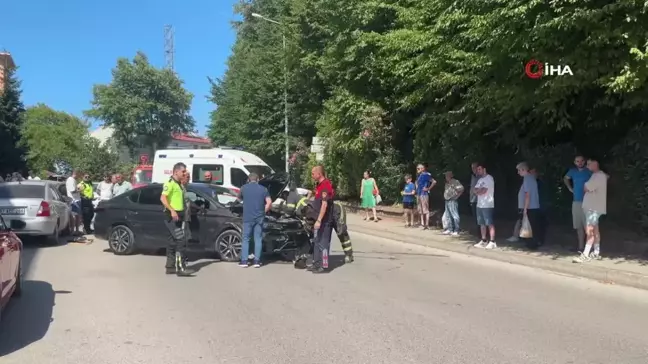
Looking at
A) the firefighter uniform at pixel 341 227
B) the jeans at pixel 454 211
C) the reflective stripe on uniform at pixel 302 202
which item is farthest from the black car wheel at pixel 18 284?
the jeans at pixel 454 211

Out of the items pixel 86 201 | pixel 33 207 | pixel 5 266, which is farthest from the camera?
pixel 86 201

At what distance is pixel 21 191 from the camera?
13883 mm

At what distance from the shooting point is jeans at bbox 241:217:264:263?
34.1ft

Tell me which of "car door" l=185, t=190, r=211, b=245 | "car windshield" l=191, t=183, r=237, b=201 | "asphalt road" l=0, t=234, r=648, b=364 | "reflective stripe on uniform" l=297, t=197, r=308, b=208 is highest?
"car windshield" l=191, t=183, r=237, b=201

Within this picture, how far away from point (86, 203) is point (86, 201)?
2.4 inches

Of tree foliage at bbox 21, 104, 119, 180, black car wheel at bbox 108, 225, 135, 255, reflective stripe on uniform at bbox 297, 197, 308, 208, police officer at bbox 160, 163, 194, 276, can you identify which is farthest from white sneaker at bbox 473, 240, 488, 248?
tree foliage at bbox 21, 104, 119, 180

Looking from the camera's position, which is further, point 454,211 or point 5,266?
point 454,211

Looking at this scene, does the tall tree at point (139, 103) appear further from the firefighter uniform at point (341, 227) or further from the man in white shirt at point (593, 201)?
the man in white shirt at point (593, 201)

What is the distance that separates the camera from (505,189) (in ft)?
51.8

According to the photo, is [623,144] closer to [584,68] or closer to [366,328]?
[584,68]

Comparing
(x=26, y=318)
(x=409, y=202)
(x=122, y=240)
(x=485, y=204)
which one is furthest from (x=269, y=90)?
(x=26, y=318)

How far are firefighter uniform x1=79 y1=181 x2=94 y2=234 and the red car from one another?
28.3ft

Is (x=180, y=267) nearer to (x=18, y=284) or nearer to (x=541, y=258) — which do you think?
(x=18, y=284)

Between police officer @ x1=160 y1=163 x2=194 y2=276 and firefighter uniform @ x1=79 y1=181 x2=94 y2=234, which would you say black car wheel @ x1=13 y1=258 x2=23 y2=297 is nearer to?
police officer @ x1=160 y1=163 x2=194 y2=276
